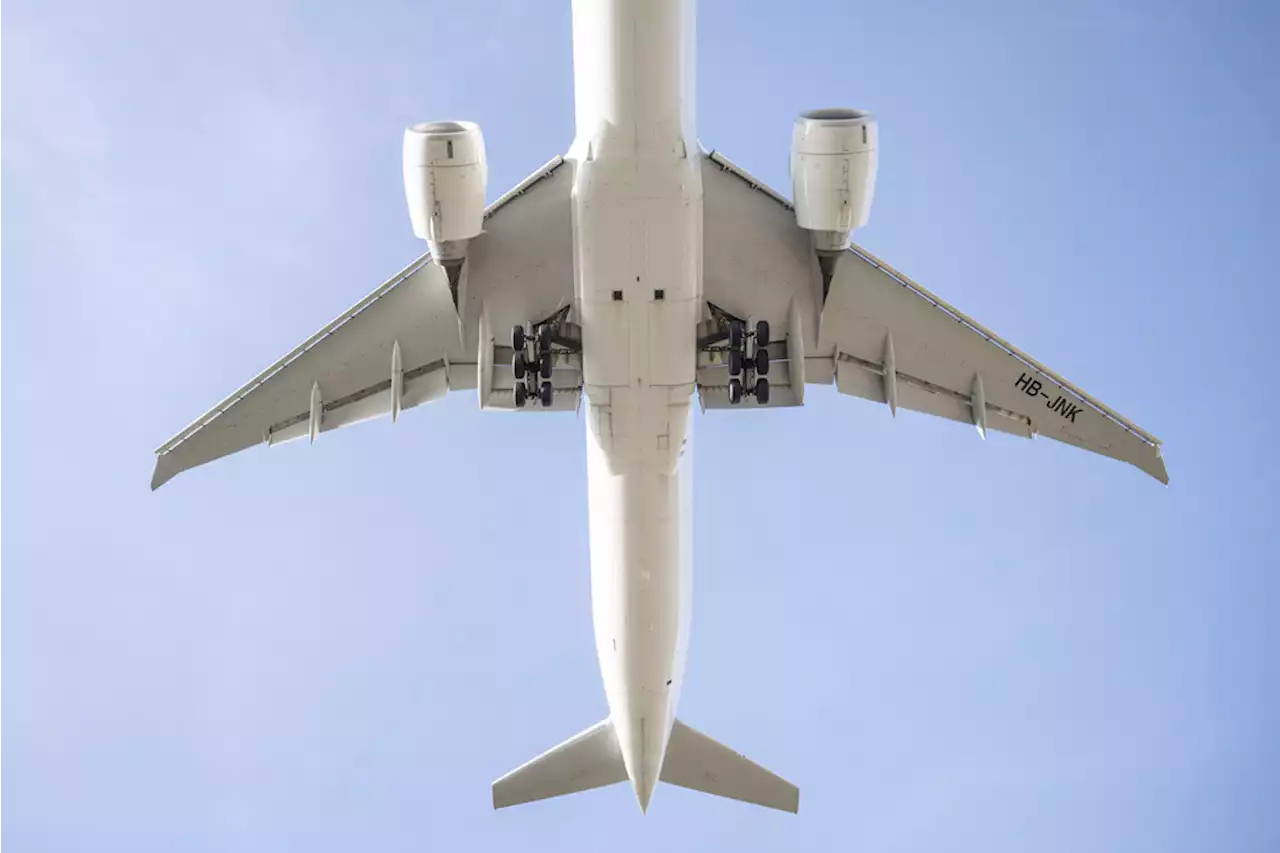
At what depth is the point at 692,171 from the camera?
18.0 meters

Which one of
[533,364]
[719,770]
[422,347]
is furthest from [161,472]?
[719,770]

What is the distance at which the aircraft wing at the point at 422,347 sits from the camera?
20766 millimetres

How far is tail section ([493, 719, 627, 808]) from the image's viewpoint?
966 inches

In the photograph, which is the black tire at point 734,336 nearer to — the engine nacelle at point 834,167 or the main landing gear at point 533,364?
the engine nacelle at point 834,167

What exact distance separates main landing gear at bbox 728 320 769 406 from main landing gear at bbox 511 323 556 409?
281cm

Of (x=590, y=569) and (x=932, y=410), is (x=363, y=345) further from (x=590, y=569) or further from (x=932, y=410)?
(x=932, y=410)

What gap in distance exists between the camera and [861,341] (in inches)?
880

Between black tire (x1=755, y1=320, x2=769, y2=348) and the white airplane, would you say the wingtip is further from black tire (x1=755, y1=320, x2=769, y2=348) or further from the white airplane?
black tire (x1=755, y1=320, x2=769, y2=348)

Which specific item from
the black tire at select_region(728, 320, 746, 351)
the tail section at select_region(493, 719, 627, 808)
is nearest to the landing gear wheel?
the black tire at select_region(728, 320, 746, 351)

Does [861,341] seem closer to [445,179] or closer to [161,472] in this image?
[445,179]

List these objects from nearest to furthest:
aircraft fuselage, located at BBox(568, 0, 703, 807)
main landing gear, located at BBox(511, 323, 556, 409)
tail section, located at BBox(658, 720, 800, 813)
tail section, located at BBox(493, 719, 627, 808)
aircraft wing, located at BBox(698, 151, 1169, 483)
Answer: aircraft fuselage, located at BBox(568, 0, 703, 807) < main landing gear, located at BBox(511, 323, 556, 409) < aircraft wing, located at BBox(698, 151, 1169, 483) < tail section, located at BBox(493, 719, 627, 808) < tail section, located at BBox(658, 720, 800, 813)

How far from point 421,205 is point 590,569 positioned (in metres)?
6.68

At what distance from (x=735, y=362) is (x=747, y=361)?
20 centimetres

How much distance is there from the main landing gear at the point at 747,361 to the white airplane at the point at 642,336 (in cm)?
4
